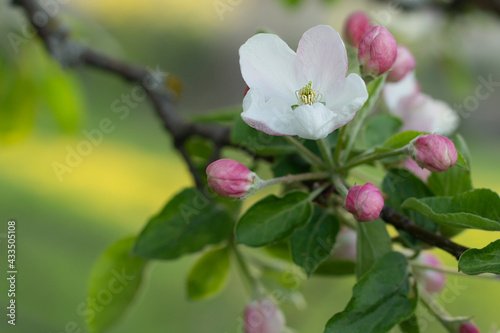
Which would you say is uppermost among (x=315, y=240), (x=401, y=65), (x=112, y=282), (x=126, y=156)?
(x=401, y=65)

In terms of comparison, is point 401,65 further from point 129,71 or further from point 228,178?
point 129,71

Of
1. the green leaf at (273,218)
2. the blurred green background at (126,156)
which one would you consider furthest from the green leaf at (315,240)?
the blurred green background at (126,156)

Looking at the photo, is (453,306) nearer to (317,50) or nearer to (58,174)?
(58,174)

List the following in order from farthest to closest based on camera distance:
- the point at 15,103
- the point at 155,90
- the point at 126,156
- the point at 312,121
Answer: the point at 126,156, the point at 15,103, the point at 155,90, the point at 312,121

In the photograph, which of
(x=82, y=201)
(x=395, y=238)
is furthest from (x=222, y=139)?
(x=82, y=201)

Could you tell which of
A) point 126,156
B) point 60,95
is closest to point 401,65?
point 60,95

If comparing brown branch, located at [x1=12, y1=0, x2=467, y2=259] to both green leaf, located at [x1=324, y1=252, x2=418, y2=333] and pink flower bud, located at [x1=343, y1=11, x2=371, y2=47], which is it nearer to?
green leaf, located at [x1=324, y1=252, x2=418, y2=333]
